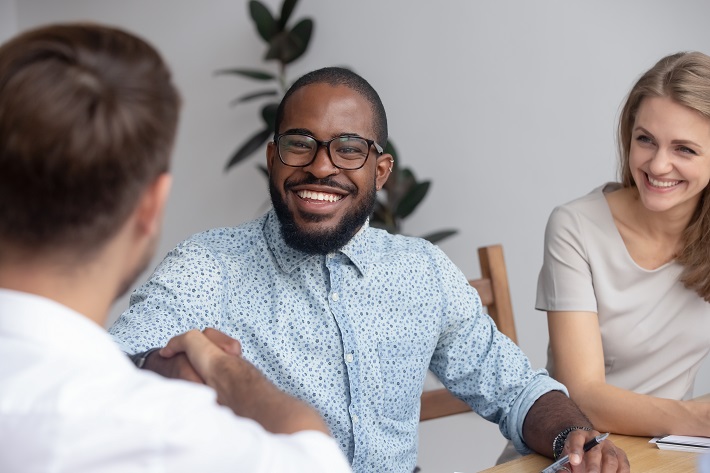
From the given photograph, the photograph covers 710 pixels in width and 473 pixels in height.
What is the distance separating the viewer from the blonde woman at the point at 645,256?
201 cm

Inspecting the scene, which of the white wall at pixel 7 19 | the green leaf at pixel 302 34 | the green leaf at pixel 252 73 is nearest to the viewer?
the green leaf at pixel 252 73

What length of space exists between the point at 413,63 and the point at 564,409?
7.47 ft

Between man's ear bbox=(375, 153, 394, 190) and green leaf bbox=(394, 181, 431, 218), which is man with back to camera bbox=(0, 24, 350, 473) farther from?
green leaf bbox=(394, 181, 431, 218)

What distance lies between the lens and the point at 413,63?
3713 mm

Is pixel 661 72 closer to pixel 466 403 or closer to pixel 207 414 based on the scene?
pixel 466 403

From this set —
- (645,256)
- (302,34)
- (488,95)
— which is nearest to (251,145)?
(302,34)

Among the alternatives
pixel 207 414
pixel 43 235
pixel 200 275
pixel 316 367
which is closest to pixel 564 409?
pixel 316 367

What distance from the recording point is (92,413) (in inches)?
29.3

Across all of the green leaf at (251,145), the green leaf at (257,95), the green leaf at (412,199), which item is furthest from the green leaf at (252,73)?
the green leaf at (412,199)

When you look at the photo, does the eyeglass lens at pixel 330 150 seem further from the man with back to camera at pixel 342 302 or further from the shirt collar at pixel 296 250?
the shirt collar at pixel 296 250

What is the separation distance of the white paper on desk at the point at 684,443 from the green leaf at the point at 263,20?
2604 millimetres

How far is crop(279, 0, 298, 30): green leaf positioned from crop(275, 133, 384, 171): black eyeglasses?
2.12 metres

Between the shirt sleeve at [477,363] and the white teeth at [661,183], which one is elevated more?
the white teeth at [661,183]

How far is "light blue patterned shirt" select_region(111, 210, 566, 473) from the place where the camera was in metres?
1.67
